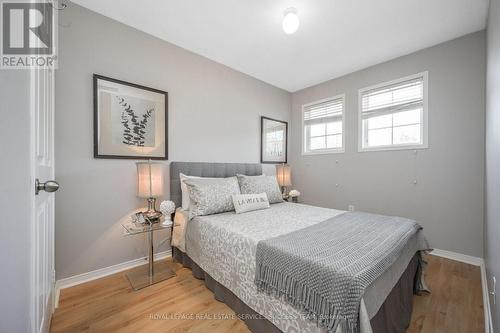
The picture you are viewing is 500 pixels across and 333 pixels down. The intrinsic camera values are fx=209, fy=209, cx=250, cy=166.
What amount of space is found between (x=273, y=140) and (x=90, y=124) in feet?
9.06

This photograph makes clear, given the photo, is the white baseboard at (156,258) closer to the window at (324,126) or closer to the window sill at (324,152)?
the window sill at (324,152)

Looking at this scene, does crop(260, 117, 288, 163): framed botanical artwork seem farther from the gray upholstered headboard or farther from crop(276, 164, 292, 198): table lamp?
the gray upholstered headboard

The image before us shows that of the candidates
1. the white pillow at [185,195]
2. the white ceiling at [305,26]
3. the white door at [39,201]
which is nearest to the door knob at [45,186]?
the white door at [39,201]

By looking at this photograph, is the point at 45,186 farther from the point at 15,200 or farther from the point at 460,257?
the point at 460,257

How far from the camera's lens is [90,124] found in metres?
2.06

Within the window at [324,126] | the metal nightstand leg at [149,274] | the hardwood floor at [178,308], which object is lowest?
the hardwood floor at [178,308]

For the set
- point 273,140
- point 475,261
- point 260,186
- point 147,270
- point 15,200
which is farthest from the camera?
point 273,140

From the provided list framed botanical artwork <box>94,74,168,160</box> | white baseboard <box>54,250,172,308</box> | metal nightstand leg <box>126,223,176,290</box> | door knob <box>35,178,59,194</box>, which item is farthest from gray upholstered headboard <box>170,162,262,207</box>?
door knob <box>35,178,59,194</box>

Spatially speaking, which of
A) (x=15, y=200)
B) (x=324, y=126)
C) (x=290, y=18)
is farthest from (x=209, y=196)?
(x=324, y=126)

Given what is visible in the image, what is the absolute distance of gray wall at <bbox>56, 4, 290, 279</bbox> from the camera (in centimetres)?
193

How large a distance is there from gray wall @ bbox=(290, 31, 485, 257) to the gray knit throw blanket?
1383 millimetres

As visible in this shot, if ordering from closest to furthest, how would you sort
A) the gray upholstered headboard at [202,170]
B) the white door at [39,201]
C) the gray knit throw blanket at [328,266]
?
the white door at [39,201] < the gray knit throw blanket at [328,266] < the gray upholstered headboard at [202,170]

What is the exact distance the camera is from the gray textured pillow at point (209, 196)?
222 cm

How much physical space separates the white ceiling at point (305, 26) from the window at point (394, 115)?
44cm
